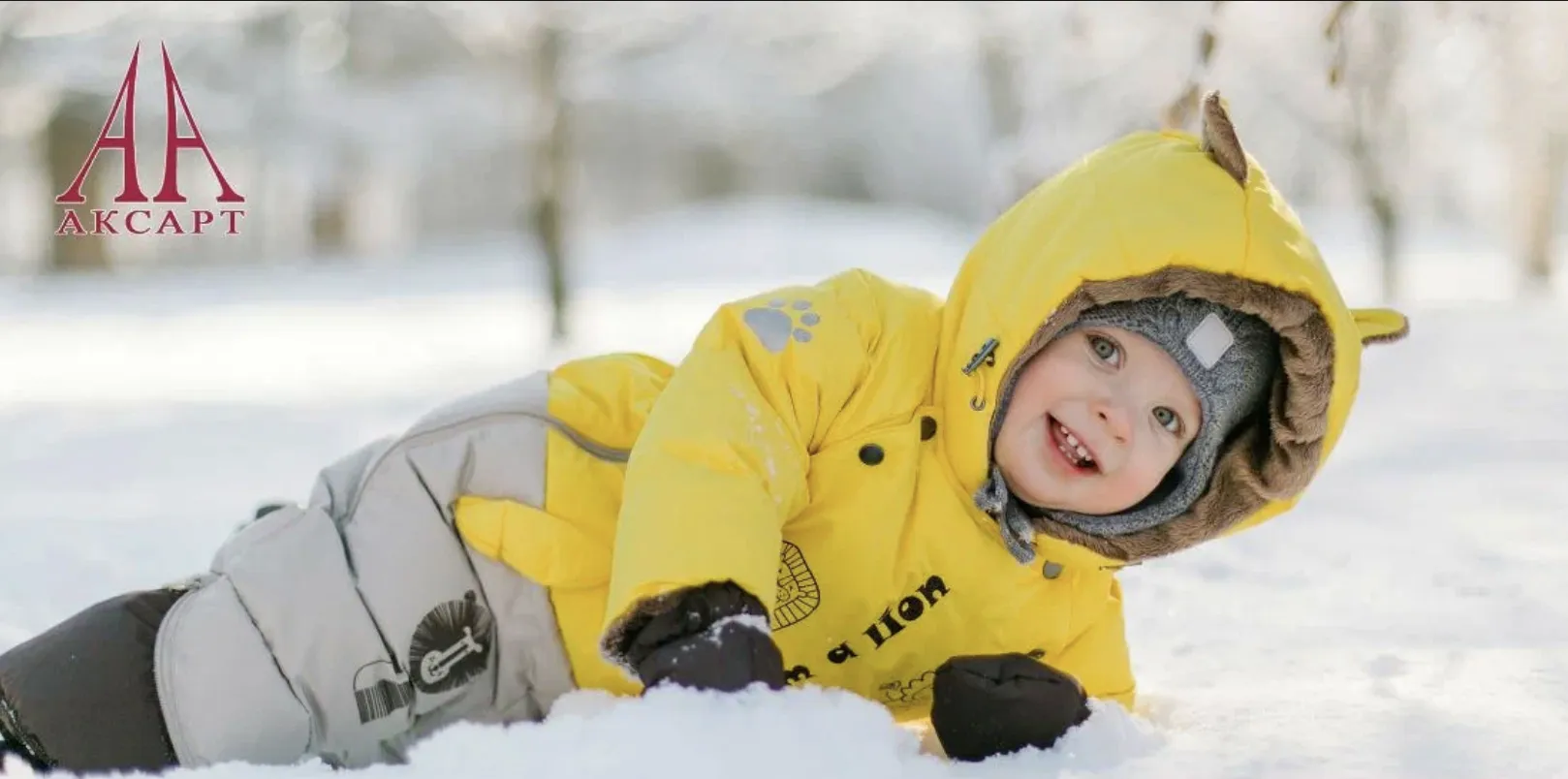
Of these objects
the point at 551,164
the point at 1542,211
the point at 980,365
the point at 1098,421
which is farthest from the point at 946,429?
the point at 1542,211

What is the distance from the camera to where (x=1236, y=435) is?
5.48ft

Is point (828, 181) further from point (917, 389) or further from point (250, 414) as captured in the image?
point (917, 389)

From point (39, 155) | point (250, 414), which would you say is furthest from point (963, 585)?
point (39, 155)

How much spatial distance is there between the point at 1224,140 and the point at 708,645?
867mm

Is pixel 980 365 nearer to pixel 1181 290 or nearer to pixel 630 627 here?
pixel 1181 290

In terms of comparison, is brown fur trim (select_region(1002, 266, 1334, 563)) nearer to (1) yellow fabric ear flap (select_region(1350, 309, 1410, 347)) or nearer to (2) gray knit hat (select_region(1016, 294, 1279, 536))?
(2) gray knit hat (select_region(1016, 294, 1279, 536))

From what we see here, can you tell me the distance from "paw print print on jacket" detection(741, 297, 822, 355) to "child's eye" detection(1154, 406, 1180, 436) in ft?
1.41

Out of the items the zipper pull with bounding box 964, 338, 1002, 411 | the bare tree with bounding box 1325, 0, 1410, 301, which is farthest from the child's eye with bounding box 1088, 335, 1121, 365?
the bare tree with bounding box 1325, 0, 1410, 301

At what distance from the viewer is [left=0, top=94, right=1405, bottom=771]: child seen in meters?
1.49

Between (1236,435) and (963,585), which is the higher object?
(1236,435)

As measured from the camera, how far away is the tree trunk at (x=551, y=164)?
7488 millimetres

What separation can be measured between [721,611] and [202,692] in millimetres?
650

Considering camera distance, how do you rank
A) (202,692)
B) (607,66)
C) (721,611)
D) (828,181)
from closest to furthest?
(721,611) → (202,692) → (607,66) → (828,181)

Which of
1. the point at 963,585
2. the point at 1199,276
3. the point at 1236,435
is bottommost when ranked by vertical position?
the point at 963,585
